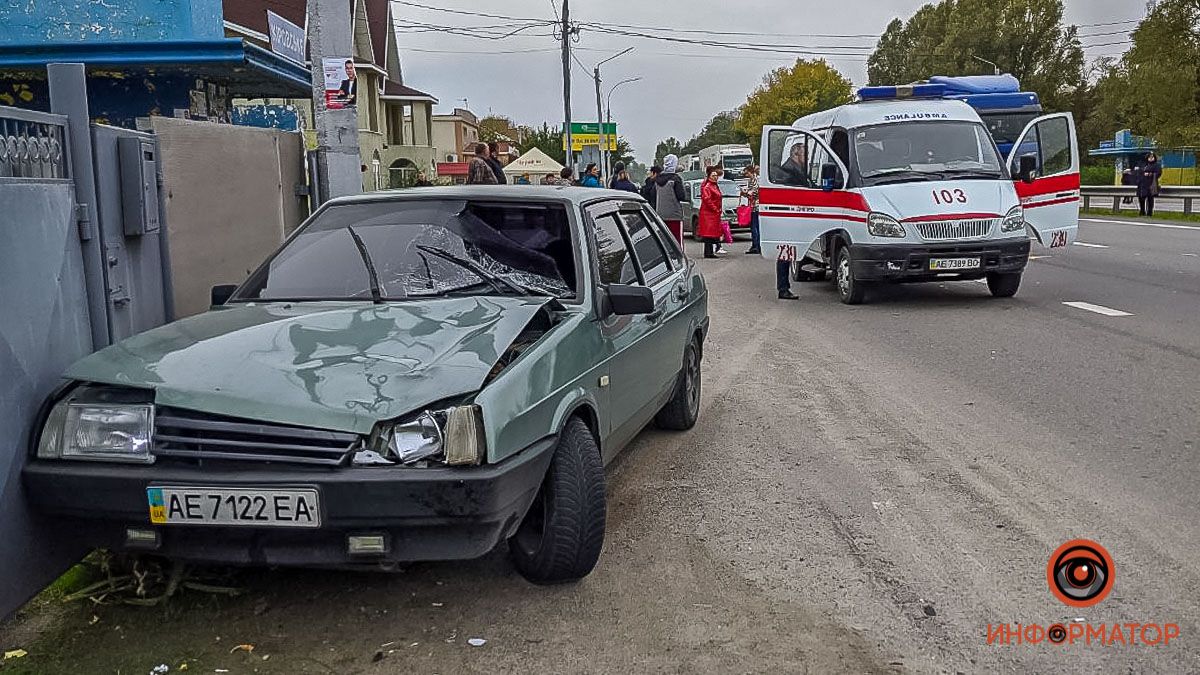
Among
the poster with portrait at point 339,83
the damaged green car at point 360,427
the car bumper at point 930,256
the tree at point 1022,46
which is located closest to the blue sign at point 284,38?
the poster with portrait at point 339,83

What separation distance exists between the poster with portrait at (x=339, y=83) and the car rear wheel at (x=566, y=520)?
19.1ft

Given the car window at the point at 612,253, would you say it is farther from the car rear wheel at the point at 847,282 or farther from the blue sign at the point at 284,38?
the blue sign at the point at 284,38

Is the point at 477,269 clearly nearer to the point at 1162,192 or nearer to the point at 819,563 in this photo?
the point at 819,563

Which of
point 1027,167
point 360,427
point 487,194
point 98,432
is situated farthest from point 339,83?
point 1027,167

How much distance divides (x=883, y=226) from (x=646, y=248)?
7.19 metres

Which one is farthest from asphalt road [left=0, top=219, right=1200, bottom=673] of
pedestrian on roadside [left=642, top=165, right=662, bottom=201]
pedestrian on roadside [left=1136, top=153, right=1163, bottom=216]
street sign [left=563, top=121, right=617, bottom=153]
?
street sign [left=563, top=121, right=617, bottom=153]

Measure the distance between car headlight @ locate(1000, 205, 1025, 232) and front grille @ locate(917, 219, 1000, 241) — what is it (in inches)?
6.9

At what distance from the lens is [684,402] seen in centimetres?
693

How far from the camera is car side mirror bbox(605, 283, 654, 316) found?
4.97m

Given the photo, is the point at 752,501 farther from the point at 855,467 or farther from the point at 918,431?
the point at 918,431

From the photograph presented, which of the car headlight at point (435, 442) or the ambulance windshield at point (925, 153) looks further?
the ambulance windshield at point (925, 153)

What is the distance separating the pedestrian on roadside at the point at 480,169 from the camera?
14188mm

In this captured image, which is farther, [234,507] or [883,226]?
[883,226]

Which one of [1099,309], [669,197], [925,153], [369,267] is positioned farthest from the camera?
[669,197]
